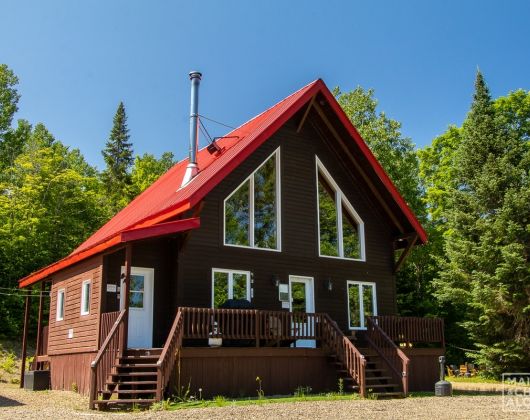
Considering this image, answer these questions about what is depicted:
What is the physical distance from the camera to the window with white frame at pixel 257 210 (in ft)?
57.4

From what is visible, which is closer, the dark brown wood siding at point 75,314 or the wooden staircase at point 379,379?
the wooden staircase at point 379,379

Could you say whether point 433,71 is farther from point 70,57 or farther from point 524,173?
point 70,57

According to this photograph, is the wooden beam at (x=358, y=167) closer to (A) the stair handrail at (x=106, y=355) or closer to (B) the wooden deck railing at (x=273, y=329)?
(B) the wooden deck railing at (x=273, y=329)

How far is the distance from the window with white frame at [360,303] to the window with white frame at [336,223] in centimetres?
90

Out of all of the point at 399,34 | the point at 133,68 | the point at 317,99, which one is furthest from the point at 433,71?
the point at 133,68

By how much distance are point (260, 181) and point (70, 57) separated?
9.46 meters

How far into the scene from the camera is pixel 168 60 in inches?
833

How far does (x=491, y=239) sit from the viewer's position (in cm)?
2516

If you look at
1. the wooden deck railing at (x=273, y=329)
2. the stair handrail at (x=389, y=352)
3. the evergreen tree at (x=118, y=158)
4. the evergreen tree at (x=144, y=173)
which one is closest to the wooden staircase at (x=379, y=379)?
the stair handrail at (x=389, y=352)

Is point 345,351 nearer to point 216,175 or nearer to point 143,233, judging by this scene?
point 216,175

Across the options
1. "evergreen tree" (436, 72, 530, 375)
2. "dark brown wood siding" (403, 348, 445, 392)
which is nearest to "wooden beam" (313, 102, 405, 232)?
"dark brown wood siding" (403, 348, 445, 392)

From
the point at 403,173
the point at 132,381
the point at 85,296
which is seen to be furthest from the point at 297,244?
the point at 403,173

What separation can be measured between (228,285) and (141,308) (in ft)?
7.97

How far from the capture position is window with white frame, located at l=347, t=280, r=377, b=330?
756 inches
